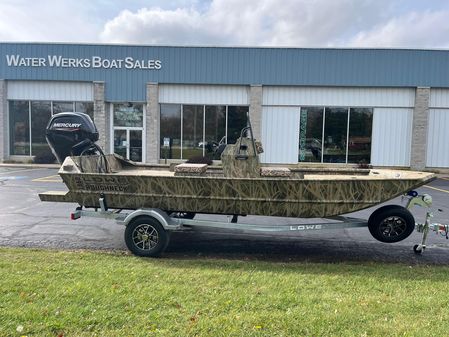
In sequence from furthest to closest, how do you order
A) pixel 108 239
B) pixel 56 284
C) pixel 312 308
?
1. pixel 108 239
2. pixel 56 284
3. pixel 312 308

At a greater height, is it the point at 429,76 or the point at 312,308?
the point at 429,76

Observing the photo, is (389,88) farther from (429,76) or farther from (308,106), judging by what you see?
(308,106)

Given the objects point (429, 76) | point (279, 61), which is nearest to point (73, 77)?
point (279, 61)

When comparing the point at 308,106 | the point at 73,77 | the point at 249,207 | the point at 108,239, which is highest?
the point at 73,77

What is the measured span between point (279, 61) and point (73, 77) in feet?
35.5

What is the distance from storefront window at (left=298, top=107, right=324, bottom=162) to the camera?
2042 cm

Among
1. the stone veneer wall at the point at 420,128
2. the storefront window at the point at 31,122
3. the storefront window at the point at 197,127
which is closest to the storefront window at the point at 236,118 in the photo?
the storefront window at the point at 197,127

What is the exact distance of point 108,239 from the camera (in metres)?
6.82

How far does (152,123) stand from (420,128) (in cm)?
1357

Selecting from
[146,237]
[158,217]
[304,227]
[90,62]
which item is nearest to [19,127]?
[90,62]

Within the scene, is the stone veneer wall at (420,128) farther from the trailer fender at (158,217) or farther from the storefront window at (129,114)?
the trailer fender at (158,217)

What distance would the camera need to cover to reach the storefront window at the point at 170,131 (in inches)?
835

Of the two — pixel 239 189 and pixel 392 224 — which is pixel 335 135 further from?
pixel 239 189

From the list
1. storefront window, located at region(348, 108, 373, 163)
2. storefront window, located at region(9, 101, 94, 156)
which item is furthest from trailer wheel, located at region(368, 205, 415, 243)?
storefront window, located at region(9, 101, 94, 156)
